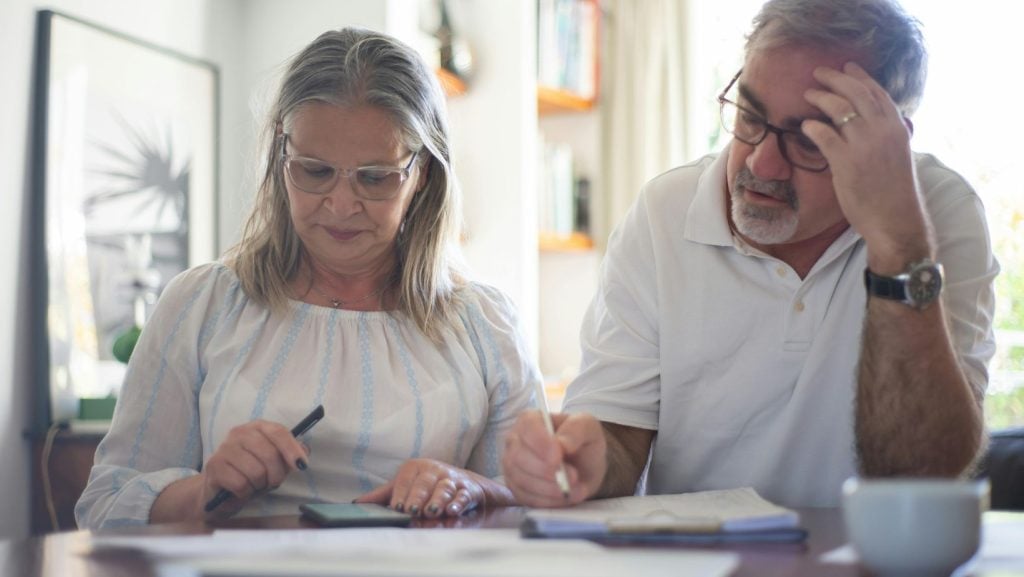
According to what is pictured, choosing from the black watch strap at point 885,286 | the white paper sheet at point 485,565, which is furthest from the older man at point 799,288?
the white paper sheet at point 485,565

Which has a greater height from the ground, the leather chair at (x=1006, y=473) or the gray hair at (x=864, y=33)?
the gray hair at (x=864, y=33)

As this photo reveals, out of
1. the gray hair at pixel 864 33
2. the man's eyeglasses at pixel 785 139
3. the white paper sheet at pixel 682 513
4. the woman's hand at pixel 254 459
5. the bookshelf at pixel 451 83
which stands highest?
the bookshelf at pixel 451 83

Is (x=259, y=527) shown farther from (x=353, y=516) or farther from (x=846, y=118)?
(x=846, y=118)

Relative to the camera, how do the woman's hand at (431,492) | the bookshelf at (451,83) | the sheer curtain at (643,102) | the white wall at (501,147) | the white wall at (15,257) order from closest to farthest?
the woman's hand at (431,492)
the white wall at (15,257)
the bookshelf at (451,83)
the white wall at (501,147)
the sheer curtain at (643,102)

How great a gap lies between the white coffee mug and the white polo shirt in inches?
28.8

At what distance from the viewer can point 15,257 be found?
2.40 m

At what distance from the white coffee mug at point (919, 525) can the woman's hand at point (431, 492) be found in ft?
1.71

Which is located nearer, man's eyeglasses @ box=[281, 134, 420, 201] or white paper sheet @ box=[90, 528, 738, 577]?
white paper sheet @ box=[90, 528, 738, 577]

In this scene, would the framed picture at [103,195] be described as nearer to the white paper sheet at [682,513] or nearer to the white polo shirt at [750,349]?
the white polo shirt at [750,349]

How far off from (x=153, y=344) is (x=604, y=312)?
61 cm

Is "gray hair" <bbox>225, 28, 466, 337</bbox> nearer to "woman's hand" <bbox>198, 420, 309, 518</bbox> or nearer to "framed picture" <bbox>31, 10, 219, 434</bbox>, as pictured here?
"woman's hand" <bbox>198, 420, 309, 518</bbox>

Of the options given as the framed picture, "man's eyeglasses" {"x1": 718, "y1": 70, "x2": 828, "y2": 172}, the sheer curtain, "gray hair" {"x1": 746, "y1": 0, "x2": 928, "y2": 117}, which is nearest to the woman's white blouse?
"man's eyeglasses" {"x1": 718, "y1": 70, "x2": 828, "y2": 172}

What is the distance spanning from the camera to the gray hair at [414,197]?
5.04ft

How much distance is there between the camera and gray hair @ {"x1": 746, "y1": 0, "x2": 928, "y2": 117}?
145 cm
